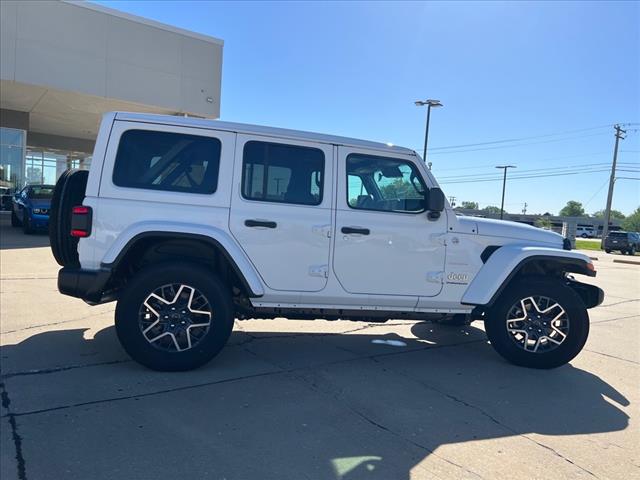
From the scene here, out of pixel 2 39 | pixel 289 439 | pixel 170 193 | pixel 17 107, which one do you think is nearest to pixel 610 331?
pixel 289 439

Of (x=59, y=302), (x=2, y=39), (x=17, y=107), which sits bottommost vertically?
(x=59, y=302)

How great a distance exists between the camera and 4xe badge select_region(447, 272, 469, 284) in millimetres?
4691

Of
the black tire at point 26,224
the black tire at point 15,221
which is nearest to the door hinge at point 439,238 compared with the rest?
the black tire at point 26,224

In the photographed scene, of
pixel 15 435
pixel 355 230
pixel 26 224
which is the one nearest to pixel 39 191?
pixel 26 224

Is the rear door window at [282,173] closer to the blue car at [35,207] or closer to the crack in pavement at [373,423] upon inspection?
the crack in pavement at [373,423]

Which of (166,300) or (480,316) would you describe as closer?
(166,300)

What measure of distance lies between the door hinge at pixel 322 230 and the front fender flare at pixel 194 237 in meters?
0.65

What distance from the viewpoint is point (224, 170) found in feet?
14.0

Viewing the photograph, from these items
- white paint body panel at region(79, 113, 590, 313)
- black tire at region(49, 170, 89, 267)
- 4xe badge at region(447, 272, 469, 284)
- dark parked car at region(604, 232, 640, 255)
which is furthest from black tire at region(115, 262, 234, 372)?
dark parked car at region(604, 232, 640, 255)

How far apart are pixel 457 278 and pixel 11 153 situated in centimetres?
2248

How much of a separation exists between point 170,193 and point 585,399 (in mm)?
3953

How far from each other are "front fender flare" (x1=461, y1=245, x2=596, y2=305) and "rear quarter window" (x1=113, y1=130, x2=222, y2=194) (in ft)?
8.68

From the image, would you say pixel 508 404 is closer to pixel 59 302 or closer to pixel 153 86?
pixel 59 302

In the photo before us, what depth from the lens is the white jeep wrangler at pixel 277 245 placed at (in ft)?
13.4
